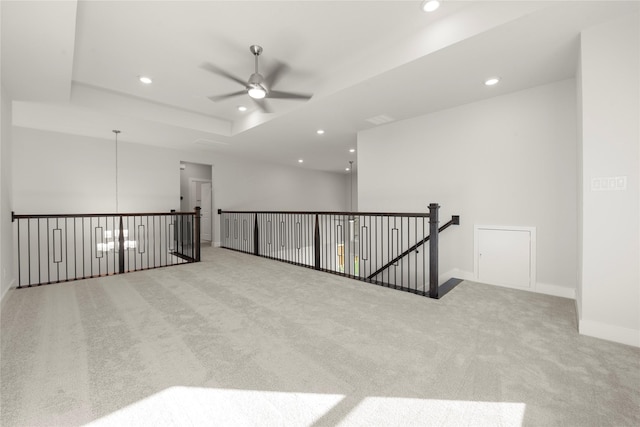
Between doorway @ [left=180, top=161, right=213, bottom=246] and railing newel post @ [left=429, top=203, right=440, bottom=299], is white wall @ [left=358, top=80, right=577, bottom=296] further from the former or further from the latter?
doorway @ [left=180, top=161, right=213, bottom=246]

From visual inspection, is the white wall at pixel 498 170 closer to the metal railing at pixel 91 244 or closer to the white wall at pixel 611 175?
the white wall at pixel 611 175

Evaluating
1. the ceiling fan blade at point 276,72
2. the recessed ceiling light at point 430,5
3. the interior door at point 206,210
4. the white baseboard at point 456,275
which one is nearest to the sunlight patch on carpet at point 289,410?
the white baseboard at point 456,275

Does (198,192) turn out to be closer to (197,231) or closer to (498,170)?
(197,231)

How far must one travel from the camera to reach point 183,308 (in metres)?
2.70

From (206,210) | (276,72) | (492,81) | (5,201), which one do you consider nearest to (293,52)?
(276,72)

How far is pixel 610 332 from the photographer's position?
2082mm

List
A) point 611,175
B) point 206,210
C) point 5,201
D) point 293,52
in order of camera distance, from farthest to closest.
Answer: point 206,210
point 5,201
point 293,52
point 611,175

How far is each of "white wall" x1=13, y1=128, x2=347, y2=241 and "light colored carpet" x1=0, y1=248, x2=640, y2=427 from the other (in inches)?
135

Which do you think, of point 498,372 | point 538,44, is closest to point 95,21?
point 538,44

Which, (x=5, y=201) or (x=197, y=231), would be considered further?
(x=197, y=231)

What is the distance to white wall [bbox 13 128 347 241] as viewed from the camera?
5.16 m

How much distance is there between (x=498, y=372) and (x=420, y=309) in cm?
102

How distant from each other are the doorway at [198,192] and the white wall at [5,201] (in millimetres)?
4697

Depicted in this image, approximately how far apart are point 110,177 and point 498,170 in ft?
25.3
